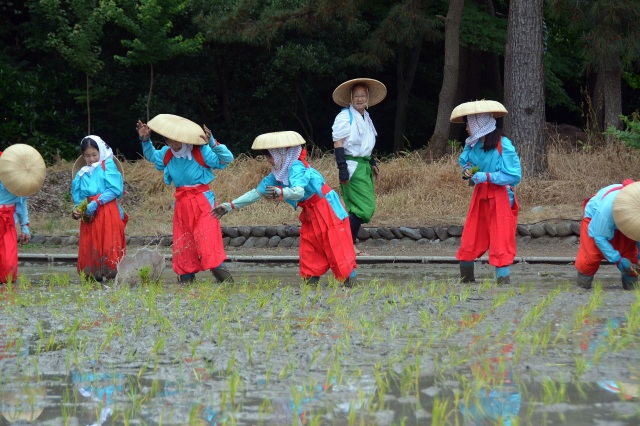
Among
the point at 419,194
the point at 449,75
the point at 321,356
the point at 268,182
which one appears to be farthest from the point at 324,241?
the point at 449,75

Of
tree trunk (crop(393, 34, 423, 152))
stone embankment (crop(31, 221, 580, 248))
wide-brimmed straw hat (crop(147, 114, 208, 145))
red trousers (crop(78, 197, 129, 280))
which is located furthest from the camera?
tree trunk (crop(393, 34, 423, 152))

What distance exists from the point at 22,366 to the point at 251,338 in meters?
1.46

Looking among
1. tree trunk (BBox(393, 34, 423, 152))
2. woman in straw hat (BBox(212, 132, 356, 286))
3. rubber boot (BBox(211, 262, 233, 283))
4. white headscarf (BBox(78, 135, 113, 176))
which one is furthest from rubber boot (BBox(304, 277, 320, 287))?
tree trunk (BBox(393, 34, 423, 152))

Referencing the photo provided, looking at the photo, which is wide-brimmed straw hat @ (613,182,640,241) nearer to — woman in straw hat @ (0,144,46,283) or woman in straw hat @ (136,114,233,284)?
woman in straw hat @ (136,114,233,284)

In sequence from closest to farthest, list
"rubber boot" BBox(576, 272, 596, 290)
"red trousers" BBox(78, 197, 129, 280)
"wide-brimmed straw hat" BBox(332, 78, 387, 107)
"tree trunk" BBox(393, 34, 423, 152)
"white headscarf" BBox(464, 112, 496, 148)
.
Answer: "rubber boot" BBox(576, 272, 596, 290) < "white headscarf" BBox(464, 112, 496, 148) < "red trousers" BBox(78, 197, 129, 280) < "wide-brimmed straw hat" BBox(332, 78, 387, 107) < "tree trunk" BBox(393, 34, 423, 152)

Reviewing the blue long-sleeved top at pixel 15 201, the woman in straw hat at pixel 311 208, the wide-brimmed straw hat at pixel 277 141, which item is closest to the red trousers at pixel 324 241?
the woman in straw hat at pixel 311 208

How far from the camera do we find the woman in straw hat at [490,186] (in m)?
10.0

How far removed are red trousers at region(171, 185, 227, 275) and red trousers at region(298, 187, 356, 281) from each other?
0.86 metres

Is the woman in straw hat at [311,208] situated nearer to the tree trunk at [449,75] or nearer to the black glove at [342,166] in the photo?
the black glove at [342,166]

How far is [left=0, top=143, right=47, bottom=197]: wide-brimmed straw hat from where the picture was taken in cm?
1043

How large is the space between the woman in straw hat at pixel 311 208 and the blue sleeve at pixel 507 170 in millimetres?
1469

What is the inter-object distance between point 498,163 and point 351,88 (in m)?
2.37

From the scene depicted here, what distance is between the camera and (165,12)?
21516mm

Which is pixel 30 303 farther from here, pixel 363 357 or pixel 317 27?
pixel 317 27
